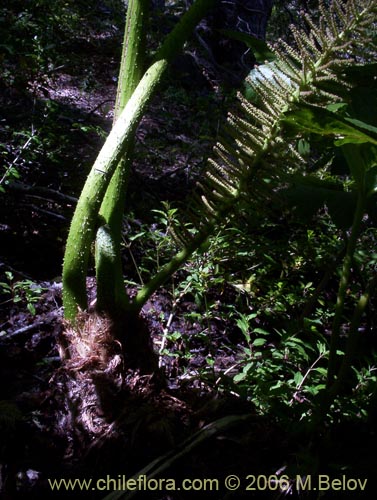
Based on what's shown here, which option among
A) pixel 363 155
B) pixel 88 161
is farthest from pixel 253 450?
pixel 88 161

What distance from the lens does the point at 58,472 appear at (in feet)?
3.36

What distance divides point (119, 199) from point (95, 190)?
11 cm

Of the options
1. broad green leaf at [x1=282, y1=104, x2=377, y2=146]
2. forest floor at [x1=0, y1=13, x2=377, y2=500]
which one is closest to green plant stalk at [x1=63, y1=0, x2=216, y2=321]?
forest floor at [x1=0, y1=13, x2=377, y2=500]

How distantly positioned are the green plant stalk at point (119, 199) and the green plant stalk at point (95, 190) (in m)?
0.04

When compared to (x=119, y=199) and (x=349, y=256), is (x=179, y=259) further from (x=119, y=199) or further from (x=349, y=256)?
(x=349, y=256)

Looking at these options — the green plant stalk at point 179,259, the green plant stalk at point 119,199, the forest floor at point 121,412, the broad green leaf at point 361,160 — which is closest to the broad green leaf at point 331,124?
the broad green leaf at point 361,160

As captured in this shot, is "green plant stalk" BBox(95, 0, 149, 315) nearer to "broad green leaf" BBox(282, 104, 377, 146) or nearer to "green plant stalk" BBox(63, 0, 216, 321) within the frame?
"green plant stalk" BBox(63, 0, 216, 321)

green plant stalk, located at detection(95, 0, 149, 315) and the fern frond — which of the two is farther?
green plant stalk, located at detection(95, 0, 149, 315)

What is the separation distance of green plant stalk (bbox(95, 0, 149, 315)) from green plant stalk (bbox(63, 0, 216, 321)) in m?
0.04

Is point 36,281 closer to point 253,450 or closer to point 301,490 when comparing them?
point 253,450

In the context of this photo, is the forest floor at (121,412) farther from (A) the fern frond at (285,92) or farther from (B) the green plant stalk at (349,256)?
(A) the fern frond at (285,92)

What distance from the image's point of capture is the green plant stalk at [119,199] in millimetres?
1120

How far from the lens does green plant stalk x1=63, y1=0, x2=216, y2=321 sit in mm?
1067

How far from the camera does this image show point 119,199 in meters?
1.17
